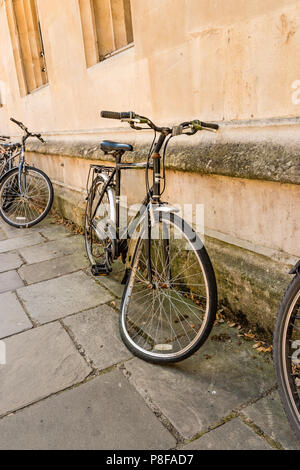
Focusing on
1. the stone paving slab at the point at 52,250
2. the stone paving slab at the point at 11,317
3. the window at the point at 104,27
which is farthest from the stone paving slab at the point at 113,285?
the window at the point at 104,27

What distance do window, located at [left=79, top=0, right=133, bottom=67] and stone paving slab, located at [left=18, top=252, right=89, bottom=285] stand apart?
2.34 metres

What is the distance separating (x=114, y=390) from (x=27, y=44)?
7.08 meters

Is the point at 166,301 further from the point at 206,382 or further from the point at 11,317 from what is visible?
the point at 11,317

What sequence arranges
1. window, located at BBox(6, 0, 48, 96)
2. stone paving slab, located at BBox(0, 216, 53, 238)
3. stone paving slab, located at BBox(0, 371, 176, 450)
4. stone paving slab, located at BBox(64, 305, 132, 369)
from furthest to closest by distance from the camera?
1. window, located at BBox(6, 0, 48, 96)
2. stone paving slab, located at BBox(0, 216, 53, 238)
3. stone paving slab, located at BBox(64, 305, 132, 369)
4. stone paving slab, located at BBox(0, 371, 176, 450)

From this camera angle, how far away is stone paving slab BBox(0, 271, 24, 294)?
11.5 feet

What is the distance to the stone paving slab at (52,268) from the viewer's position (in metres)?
3.69

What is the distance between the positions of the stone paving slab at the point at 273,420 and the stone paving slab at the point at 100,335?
0.86 meters

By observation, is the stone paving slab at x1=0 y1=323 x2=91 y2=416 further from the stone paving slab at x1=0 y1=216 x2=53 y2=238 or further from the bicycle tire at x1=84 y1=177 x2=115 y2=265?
the stone paving slab at x1=0 y1=216 x2=53 y2=238

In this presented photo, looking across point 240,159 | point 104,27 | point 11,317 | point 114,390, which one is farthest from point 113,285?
point 104,27

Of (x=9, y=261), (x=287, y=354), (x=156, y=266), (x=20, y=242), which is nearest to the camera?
(x=287, y=354)

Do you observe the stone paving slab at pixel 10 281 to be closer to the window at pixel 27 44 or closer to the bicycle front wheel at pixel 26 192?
the bicycle front wheel at pixel 26 192

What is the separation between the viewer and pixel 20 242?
4895 mm

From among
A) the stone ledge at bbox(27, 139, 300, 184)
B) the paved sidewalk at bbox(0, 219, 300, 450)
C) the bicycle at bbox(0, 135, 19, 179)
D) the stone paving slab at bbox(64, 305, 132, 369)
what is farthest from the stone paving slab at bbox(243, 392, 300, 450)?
the bicycle at bbox(0, 135, 19, 179)

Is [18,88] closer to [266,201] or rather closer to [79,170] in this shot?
[79,170]
